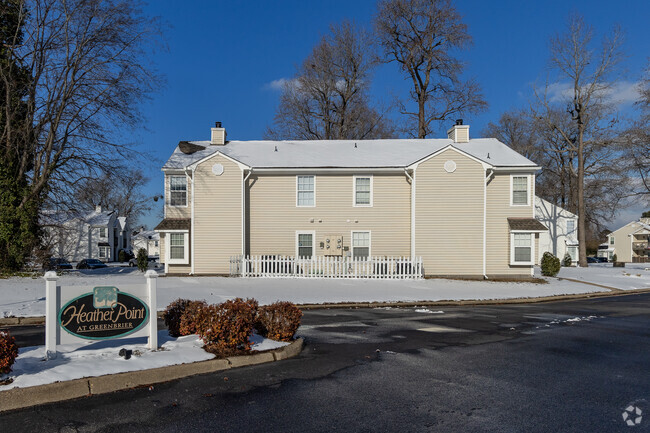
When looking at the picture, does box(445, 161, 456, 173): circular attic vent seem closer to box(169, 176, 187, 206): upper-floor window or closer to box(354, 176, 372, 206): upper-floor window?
box(354, 176, 372, 206): upper-floor window

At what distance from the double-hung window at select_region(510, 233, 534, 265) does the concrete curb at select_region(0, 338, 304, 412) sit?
18.7 m

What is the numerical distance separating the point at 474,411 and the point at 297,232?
1891cm

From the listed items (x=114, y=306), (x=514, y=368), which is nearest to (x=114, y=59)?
(x=114, y=306)

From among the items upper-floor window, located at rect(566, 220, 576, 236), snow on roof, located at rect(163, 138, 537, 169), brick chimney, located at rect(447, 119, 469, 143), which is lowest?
upper-floor window, located at rect(566, 220, 576, 236)

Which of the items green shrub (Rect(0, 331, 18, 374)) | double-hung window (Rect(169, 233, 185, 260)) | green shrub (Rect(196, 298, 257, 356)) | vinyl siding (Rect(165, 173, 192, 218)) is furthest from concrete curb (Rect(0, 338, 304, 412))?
vinyl siding (Rect(165, 173, 192, 218))

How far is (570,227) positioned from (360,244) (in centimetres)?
2938

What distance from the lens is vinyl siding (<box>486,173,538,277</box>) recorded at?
76.5ft

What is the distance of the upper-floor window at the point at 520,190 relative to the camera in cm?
2373

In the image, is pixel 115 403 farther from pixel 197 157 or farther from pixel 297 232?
A: pixel 197 157

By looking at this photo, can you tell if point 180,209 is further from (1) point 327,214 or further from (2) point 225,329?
(2) point 225,329

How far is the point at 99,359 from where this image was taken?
6.49 m

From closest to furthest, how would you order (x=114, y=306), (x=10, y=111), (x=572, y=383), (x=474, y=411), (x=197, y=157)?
(x=474, y=411) → (x=572, y=383) → (x=114, y=306) → (x=10, y=111) → (x=197, y=157)

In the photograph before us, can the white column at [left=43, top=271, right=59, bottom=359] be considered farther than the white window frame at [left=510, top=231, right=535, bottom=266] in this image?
No

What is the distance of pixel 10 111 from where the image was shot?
67.4 feet
